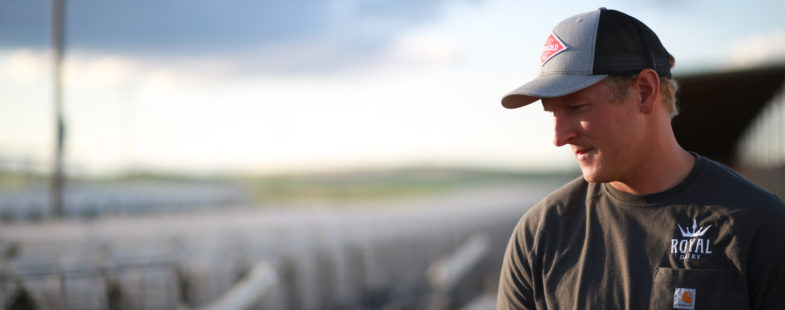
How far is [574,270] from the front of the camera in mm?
1839

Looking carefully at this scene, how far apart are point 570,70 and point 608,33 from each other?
13 cm

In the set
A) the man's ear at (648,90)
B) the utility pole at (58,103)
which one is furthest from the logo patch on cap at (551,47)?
the utility pole at (58,103)

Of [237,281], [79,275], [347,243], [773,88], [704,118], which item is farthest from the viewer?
[704,118]

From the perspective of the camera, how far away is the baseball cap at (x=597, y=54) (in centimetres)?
173

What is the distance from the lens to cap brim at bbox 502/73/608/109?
1.72 metres

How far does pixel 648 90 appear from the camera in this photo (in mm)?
1794

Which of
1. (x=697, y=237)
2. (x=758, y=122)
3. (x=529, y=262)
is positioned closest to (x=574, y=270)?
(x=529, y=262)

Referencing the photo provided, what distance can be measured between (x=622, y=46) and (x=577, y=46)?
11 cm

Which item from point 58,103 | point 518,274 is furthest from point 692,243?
point 58,103

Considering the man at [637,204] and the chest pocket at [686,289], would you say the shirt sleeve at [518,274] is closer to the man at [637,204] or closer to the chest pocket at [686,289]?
the man at [637,204]

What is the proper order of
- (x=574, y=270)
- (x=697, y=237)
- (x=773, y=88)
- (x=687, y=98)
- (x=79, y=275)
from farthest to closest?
(x=687, y=98) < (x=773, y=88) < (x=79, y=275) < (x=574, y=270) < (x=697, y=237)

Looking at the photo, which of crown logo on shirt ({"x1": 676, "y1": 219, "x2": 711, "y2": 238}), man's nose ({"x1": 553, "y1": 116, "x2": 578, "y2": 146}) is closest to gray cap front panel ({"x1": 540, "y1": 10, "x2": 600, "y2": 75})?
man's nose ({"x1": 553, "y1": 116, "x2": 578, "y2": 146})

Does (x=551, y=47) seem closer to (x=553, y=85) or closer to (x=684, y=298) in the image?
(x=553, y=85)

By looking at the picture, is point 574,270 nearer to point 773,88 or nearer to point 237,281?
point 237,281
